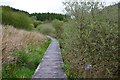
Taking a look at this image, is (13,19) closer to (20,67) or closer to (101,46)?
(20,67)

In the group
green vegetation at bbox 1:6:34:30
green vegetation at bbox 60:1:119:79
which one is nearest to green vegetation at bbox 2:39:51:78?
green vegetation at bbox 60:1:119:79

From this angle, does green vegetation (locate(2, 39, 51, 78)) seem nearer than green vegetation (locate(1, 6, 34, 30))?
Yes

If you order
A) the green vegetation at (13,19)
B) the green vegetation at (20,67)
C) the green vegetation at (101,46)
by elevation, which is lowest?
the green vegetation at (20,67)

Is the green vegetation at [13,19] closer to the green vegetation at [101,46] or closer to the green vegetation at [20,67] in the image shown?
the green vegetation at [20,67]

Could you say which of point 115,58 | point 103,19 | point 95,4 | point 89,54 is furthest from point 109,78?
point 95,4

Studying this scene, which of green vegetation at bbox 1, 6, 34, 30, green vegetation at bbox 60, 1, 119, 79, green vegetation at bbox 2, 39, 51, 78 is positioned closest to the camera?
green vegetation at bbox 60, 1, 119, 79

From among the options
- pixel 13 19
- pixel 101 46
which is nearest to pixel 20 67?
pixel 101 46

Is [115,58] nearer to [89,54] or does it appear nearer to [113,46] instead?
[113,46]

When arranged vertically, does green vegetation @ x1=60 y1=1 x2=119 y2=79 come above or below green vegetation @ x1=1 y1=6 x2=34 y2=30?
below

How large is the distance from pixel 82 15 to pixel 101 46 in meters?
3.27

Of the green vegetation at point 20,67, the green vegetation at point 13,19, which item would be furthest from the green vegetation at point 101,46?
the green vegetation at point 13,19

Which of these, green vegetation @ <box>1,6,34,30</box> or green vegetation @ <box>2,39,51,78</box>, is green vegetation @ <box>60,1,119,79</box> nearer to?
green vegetation @ <box>2,39,51,78</box>

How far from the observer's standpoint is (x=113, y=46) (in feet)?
18.4

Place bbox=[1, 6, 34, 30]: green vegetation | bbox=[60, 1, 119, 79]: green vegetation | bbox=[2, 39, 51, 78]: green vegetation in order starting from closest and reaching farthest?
bbox=[60, 1, 119, 79]: green vegetation, bbox=[2, 39, 51, 78]: green vegetation, bbox=[1, 6, 34, 30]: green vegetation
